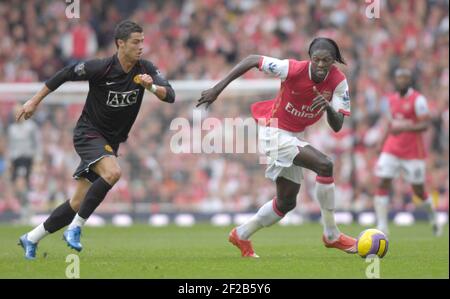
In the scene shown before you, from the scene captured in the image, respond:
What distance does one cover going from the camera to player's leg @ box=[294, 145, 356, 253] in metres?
10.9

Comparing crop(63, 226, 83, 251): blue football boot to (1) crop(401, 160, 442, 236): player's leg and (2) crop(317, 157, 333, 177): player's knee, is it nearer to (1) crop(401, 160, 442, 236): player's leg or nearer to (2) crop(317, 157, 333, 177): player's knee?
(2) crop(317, 157, 333, 177): player's knee

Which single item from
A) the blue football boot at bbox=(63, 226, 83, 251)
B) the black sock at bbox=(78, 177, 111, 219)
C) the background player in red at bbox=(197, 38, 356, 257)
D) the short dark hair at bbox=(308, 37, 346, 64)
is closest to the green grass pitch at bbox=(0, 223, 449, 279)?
the blue football boot at bbox=(63, 226, 83, 251)

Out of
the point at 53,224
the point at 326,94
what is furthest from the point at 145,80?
the point at 326,94

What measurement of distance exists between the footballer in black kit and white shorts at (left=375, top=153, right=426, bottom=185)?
6.74m

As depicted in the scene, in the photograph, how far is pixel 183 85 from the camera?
2317 cm

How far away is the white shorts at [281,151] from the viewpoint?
11164 millimetres

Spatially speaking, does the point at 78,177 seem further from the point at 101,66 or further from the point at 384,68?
the point at 384,68

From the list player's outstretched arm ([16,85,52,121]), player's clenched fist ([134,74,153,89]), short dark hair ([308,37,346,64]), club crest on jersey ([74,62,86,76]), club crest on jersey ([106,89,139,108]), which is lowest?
player's outstretched arm ([16,85,52,121])

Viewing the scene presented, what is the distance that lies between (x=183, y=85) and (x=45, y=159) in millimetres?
3808

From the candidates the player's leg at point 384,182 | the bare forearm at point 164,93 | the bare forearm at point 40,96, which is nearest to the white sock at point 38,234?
the bare forearm at point 40,96

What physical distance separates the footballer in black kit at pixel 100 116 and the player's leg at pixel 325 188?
1.64 m

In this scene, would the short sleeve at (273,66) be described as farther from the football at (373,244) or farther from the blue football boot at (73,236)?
the blue football boot at (73,236)

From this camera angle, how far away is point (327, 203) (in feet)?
36.4

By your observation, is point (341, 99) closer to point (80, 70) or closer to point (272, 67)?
point (272, 67)
